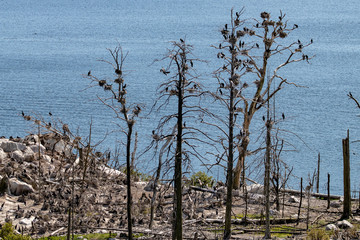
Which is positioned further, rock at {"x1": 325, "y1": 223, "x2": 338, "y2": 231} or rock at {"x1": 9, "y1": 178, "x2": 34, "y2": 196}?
rock at {"x1": 9, "y1": 178, "x2": 34, "y2": 196}

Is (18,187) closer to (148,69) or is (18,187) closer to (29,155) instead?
(29,155)

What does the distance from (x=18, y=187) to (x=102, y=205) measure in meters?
3.37

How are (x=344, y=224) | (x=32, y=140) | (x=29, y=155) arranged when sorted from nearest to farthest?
1. (x=344, y=224)
2. (x=29, y=155)
3. (x=32, y=140)

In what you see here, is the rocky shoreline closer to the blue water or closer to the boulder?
the boulder

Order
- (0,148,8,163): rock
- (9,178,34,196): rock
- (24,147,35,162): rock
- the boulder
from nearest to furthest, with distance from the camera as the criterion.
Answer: (9,178,34,196): rock, (0,148,8,163): rock, (24,147,35,162): rock, the boulder

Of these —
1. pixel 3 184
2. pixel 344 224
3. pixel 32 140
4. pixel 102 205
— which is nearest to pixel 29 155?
pixel 32 140

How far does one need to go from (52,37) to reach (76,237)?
280 feet

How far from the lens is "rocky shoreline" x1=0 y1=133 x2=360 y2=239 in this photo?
65.0ft

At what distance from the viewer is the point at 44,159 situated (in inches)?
1039

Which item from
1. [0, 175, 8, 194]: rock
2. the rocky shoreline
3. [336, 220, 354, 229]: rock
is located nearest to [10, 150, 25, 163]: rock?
the rocky shoreline

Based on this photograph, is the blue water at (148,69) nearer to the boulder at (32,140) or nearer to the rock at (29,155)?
the boulder at (32,140)

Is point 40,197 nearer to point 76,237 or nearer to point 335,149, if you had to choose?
point 76,237

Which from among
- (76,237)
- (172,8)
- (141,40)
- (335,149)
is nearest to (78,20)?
(172,8)

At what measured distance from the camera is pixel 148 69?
68.1 metres
